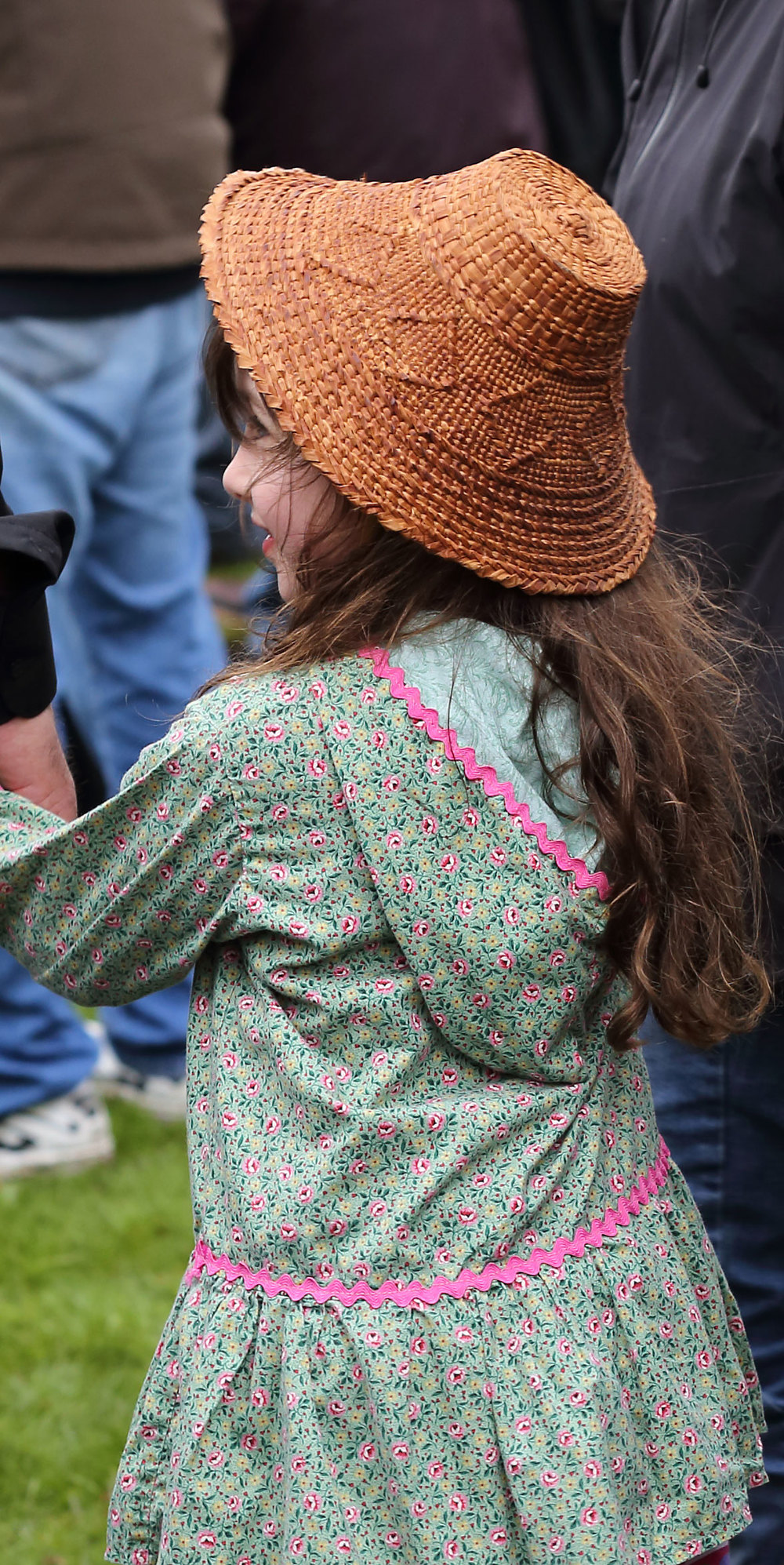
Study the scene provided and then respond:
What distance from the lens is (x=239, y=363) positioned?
1477 mm

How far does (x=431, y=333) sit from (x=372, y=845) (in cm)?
43

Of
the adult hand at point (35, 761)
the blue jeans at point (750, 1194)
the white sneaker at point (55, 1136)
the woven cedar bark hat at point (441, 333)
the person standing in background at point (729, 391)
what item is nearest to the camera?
the woven cedar bark hat at point (441, 333)

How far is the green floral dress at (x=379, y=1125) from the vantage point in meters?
1.47

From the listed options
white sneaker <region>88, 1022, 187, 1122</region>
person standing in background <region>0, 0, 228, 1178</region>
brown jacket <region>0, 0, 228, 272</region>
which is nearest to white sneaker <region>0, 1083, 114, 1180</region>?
person standing in background <region>0, 0, 228, 1178</region>

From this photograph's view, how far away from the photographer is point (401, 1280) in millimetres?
1496

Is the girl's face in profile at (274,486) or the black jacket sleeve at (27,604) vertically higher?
the girl's face in profile at (274,486)

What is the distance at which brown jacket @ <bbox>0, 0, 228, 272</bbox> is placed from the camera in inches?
108

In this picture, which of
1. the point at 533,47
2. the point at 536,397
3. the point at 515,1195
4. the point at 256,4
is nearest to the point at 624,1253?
the point at 515,1195

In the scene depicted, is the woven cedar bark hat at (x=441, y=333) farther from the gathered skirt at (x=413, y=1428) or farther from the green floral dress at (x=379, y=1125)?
the gathered skirt at (x=413, y=1428)

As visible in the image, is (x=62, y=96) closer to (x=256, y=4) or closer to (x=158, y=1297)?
(x=256, y=4)

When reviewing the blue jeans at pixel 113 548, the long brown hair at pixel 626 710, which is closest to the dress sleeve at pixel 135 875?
the long brown hair at pixel 626 710

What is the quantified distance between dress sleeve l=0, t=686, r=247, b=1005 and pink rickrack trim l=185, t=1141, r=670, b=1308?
0.86 ft

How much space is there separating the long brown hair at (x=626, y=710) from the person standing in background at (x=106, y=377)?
1.18 metres

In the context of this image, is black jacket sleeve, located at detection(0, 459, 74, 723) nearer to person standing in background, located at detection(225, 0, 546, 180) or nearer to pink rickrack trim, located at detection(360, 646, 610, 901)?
pink rickrack trim, located at detection(360, 646, 610, 901)
